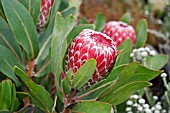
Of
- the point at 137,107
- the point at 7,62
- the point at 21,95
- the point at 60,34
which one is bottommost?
the point at 137,107

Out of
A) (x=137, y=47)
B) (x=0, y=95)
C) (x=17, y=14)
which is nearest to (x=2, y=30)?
(x=17, y=14)

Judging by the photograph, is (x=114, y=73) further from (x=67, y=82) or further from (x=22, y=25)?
(x=22, y=25)

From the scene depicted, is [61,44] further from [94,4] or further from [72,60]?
[94,4]

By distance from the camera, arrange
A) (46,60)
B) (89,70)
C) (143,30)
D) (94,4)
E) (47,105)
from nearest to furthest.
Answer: (89,70) < (47,105) < (46,60) < (143,30) < (94,4)

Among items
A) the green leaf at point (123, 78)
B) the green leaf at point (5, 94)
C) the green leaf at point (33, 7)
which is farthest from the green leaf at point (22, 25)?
the green leaf at point (123, 78)

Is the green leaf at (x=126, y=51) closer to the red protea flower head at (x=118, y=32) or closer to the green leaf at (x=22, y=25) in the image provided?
the red protea flower head at (x=118, y=32)

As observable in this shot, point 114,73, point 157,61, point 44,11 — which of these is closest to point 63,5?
point 44,11

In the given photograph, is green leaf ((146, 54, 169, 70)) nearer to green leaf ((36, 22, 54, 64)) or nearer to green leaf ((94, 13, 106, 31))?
green leaf ((94, 13, 106, 31))
